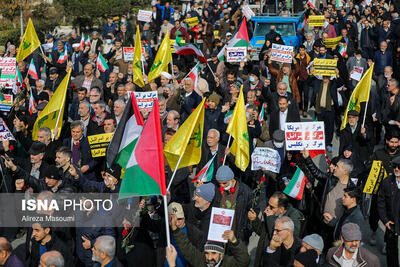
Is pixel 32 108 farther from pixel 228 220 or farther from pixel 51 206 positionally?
pixel 228 220

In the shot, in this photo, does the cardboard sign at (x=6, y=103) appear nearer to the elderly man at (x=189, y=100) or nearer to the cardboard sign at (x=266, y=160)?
the elderly man at (x=189, y=100)

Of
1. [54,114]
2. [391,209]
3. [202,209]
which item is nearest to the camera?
[202,209]

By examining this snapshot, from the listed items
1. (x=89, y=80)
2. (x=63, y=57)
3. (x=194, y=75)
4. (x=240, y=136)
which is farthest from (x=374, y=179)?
(x=63, y=57)

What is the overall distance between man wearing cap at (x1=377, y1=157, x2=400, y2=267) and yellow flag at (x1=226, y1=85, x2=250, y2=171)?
6.28 ft

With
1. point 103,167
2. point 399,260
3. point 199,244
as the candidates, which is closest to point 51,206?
point 199,244

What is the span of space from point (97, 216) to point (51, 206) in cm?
50

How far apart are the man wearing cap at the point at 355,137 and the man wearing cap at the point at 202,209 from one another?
367 centimetres

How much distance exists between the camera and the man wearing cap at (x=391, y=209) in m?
7.05

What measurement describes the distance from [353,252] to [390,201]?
161 cm

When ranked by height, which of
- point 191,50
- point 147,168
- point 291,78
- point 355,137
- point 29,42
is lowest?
point 355,137

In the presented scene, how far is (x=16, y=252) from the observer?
620 cm

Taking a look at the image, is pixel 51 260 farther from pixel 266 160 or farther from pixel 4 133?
pixel 4 133

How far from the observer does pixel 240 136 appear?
27.2 feet

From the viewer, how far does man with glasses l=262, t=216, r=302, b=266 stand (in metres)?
5.83
